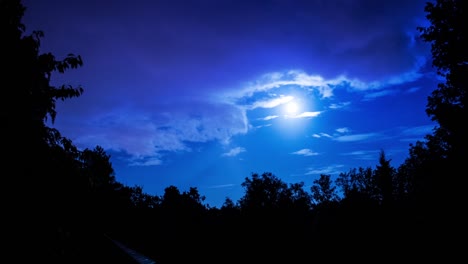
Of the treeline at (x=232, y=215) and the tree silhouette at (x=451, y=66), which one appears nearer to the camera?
the treeline at (x=232, y=215)

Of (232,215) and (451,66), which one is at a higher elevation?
(451,66)

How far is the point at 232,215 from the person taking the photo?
74.2ft

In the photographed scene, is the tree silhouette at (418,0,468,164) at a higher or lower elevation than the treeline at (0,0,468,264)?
higher

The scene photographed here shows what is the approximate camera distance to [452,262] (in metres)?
11.0

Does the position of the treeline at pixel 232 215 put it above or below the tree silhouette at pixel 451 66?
below

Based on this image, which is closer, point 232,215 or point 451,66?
point 451,66

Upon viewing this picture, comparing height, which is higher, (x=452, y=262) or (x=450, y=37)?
(x=450, y=37)

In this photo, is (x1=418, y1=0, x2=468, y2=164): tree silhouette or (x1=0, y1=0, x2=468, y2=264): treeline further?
(x1=418, y1=0, x2=468, y2=164): tree silhouette

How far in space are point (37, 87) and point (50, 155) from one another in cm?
164

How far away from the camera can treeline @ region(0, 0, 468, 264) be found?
5.82 meters

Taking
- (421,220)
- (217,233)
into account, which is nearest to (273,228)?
(217,233)

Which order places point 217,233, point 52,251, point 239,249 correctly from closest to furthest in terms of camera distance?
point 52,251, point 239,249, point 217,233

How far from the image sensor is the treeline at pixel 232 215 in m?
5.82

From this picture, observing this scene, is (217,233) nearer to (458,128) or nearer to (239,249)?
(239,249)
